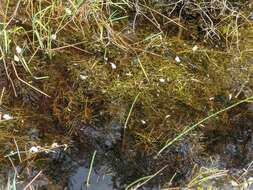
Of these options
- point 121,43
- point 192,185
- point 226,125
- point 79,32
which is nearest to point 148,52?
point 121,43

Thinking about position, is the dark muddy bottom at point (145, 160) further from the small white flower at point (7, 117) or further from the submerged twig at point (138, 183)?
the small white flower at point (7, 117)

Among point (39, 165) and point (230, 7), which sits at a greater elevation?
point (230, 7)

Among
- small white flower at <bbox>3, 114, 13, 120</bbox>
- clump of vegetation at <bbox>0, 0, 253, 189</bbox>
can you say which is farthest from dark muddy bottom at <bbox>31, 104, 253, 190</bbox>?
small white flower at <bbox>3, 114, 13, 120</bbox>

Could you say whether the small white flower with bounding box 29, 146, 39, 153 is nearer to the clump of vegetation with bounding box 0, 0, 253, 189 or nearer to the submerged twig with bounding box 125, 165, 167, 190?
the clump of vegetation with bounding box 0, 0, 253, 189

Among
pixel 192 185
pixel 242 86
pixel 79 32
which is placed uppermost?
pixel 79 32

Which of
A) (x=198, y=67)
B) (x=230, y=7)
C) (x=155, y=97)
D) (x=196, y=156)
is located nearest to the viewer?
(x=196, y=156)

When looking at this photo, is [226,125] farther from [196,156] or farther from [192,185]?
[192,185]

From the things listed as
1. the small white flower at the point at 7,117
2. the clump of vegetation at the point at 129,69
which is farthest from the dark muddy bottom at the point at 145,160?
the small white flower at the point at 7,117

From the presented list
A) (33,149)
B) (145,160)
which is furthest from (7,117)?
(145,160)

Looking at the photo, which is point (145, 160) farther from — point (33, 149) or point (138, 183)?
point (33, 149)
